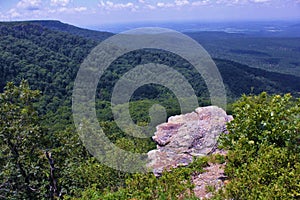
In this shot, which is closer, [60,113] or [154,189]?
[154,189]

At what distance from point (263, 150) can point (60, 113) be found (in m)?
44.2

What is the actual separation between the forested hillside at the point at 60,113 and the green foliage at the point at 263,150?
0.86m

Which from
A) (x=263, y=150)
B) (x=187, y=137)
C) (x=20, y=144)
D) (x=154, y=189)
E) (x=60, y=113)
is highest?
(x=263, y=150)

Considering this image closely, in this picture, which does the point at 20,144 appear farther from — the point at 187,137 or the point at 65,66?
the point at 65,66

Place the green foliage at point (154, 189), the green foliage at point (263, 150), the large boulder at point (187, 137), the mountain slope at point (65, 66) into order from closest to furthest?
1. the green foliage at point (263, 150)
2. the green foliage at point (154, 189)
3. the large boulder at point (187, 137)
4. the mountain slope at point (65, 66)

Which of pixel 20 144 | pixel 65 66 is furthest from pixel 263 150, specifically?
pixel 65 66

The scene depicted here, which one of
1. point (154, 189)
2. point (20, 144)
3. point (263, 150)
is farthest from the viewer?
point (20, 144)

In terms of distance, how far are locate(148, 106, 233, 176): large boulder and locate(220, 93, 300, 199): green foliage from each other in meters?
2.51

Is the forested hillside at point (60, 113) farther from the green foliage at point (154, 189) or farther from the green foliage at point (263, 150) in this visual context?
the green foliage at point (263, 150)

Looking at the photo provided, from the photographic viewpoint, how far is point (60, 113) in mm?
46938

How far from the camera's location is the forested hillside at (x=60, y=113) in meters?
8.52

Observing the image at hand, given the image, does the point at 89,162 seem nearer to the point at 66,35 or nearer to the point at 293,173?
the point at 293,173

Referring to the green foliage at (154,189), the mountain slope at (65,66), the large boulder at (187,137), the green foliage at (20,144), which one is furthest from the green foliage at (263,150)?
the mountain slope at (65,66)

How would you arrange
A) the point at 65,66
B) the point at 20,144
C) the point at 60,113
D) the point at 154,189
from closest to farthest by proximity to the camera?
the point at 154,189
the point at 20,144
the point at 60,113
the point at 65,66
